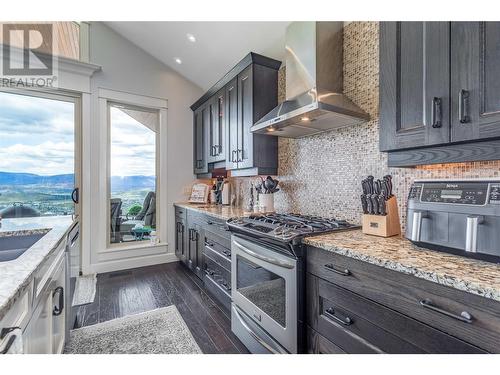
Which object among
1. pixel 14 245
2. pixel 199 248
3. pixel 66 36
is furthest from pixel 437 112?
pixel 66 36

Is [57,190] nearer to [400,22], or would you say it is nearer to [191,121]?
[191,121]

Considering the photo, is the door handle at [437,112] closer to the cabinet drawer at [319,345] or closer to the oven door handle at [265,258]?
the oven door handle at [265,258]

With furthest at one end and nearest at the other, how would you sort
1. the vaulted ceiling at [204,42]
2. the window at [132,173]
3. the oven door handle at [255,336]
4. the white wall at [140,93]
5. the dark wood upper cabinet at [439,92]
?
the window at [132,173], the white wall at [140,93], the vaulted ceiling at [204,42], the oven door handle at [255,336], the dark wood upper cabinet at [439,92]

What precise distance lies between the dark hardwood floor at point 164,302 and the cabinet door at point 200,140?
155 cm

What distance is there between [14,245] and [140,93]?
277cm

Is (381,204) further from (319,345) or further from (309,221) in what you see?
(319,345)

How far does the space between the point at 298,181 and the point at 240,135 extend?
82cm

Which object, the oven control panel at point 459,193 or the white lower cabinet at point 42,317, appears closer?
the white lower cabinet at point 42,317

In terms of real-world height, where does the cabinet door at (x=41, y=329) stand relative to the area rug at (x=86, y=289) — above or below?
above

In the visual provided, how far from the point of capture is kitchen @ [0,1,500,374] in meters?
0.94

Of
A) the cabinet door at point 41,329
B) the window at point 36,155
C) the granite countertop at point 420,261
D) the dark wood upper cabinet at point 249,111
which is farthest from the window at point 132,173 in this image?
the granite countertop at point 420,261

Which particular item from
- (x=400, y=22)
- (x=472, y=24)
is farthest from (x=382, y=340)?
(x=400, y=22)

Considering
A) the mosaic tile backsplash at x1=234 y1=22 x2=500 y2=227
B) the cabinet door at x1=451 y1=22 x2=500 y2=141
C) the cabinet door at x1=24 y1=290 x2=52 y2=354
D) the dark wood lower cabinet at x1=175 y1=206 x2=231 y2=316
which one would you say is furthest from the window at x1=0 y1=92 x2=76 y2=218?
the cabinet door at x1=451 y1=22 x2=500 y2=141

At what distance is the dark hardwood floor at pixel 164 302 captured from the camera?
1.97m
